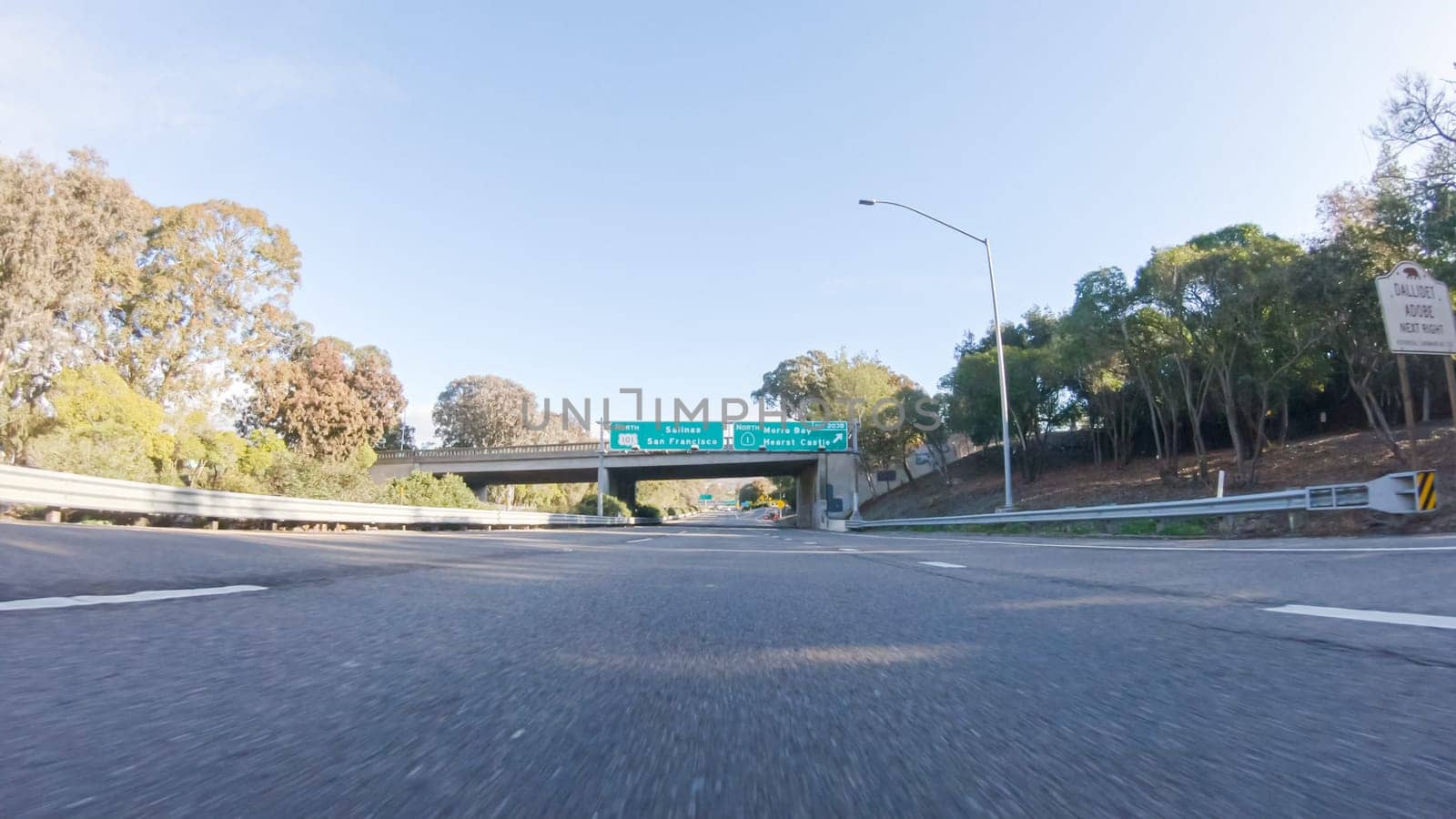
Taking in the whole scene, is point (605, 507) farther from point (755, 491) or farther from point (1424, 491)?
point (755, 491)

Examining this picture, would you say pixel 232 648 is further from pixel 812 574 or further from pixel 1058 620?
pixel 812 574

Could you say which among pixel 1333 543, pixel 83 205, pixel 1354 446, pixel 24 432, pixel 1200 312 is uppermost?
pixel 83 205

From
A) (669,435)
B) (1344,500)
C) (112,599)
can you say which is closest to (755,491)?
(669,435)

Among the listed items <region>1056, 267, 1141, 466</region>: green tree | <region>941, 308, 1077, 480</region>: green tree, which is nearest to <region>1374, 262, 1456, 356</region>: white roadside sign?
<region>1056, 267, 1141, 466</region>: green tree

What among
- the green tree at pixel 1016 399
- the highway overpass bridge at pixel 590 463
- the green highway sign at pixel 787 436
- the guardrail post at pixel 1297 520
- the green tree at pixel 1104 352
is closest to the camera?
the guardrail post at pixel 1297 520

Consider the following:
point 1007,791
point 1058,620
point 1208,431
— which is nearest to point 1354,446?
point 1208,431

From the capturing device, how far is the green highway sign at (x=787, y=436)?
47438 millimetres

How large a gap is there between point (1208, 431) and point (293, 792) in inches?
1818

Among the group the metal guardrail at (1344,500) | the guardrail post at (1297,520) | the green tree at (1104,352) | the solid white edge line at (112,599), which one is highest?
the green tree at (1104,352)

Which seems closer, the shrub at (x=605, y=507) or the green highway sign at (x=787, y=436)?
the green highway sign at (x=787, y=436)

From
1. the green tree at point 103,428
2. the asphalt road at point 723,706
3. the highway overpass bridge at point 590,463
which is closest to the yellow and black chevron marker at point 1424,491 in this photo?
the asphalt road at point 723,706

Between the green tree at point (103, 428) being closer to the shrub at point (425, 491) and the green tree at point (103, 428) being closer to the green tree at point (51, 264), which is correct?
the green tree at point (51, 264)

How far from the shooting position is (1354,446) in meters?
25.3

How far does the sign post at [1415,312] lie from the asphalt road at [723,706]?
1012 cm
